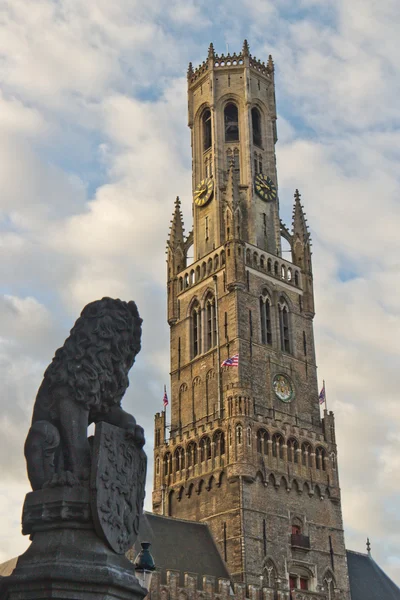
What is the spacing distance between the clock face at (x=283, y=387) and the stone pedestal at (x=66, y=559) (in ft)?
155

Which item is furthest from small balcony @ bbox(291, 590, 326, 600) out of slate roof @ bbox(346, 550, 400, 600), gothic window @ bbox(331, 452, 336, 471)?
gothic window @ bbox(331, 452, 336, 471)

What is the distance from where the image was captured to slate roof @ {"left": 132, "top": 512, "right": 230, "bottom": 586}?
46969 millimetres

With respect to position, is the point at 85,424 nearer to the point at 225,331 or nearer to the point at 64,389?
the point at 64,389

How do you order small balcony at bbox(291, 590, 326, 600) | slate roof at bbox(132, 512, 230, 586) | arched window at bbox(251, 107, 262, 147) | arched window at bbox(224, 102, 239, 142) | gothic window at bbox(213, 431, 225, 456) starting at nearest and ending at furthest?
1. slate roof at bbox(132, 512, 230, 586)
2. small balcony at bbox(291, 590, 326, 600)
3. gothic window at bbox(213, 431, 225, 456)
4. arched window at bbox(224, 102, 239, 142)
5. arched window at bbox(251, 107, 262, 147)

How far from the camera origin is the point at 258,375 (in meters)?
54.7

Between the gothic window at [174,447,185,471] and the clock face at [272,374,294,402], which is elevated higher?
the clock face at [272,374,294,402]

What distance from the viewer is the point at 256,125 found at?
67.1 m

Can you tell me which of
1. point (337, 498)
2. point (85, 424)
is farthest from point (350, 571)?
point (85, 424)

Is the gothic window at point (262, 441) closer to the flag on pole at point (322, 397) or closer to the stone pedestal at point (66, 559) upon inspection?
the flag on pole at point (322, 397)

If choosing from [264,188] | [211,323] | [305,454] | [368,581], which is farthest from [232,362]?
[368,581]

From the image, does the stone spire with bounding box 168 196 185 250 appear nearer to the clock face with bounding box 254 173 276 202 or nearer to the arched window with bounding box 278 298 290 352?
the clock face with bounding box 254 173 276 202

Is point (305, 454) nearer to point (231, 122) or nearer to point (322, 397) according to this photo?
point (322, 397)

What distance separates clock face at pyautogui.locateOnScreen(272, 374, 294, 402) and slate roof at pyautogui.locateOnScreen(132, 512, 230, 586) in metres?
9.93

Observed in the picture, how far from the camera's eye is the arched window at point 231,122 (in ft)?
216
